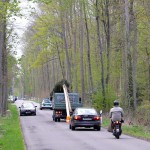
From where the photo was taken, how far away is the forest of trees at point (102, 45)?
40.3 meters

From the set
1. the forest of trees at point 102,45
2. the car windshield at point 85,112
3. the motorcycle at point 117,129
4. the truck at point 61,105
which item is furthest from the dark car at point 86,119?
the truck at point 61,105

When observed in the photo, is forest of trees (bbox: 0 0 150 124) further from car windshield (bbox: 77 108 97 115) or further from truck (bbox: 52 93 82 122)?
car windshield (bbox: 77 108 97 115)

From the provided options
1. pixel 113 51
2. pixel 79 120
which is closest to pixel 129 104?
pixel 79 120

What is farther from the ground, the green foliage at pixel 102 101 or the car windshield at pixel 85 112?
the green foliage at pixel 102 101

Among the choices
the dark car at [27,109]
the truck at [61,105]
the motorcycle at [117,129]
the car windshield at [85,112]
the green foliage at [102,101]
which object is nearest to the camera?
the motorcycle at [117,129]

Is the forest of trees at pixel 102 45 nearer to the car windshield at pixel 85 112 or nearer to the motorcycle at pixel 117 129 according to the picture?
the car windshield at pixel 85 112

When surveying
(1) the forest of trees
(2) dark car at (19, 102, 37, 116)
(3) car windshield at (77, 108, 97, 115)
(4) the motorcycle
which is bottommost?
(4) the motorcycle

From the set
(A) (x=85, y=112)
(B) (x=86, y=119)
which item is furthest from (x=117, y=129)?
(A) (x=85, y=112)

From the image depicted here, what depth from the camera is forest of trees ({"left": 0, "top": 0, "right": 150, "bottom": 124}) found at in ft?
132

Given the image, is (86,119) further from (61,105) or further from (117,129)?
(61,105)

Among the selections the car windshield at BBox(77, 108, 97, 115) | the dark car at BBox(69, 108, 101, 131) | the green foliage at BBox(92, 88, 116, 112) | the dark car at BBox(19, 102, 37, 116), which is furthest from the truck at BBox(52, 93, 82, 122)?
the dark car at BBox(19, 102, 37, 116)

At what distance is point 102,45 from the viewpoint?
6294cm

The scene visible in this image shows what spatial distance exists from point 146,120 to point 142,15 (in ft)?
39.6

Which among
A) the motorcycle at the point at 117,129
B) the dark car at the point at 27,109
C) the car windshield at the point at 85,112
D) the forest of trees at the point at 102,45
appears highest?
the forest of trees at the point at 102,45
